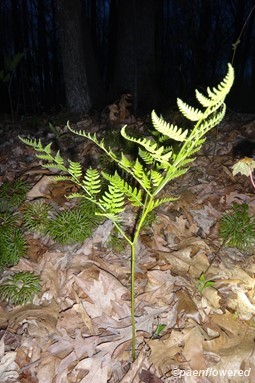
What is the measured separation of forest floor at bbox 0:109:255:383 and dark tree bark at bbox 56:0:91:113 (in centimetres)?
351

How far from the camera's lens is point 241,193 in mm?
2932

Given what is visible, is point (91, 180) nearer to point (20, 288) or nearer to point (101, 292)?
point (101, 292)

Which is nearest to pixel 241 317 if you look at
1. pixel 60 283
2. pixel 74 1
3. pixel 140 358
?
pixel 140 358

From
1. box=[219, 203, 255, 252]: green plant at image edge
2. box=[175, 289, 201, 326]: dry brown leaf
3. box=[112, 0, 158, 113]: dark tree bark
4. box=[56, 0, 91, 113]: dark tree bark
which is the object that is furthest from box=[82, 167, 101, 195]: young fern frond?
box=[56, 0, 91, 113]: dark tree bark

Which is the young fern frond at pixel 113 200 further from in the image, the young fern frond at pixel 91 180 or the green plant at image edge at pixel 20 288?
the green plant at image edge at pixel 20 288

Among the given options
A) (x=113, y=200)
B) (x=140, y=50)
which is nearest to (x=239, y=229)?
(x=113, y=200)

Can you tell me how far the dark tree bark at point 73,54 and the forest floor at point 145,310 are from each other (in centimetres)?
351

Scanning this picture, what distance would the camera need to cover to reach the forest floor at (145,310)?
1649mm

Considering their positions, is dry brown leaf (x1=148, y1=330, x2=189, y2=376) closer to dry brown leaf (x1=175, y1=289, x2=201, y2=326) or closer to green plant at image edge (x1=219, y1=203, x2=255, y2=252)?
dry brown leaf (x1=175, y1=289, x2=201, y2=326)

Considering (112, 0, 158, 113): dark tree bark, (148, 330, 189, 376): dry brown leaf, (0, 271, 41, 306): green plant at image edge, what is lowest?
(0, 271, 41, 306): green plant at image edge

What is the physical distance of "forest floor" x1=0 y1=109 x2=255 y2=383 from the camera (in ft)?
5.41

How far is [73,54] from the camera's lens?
5.52 metres

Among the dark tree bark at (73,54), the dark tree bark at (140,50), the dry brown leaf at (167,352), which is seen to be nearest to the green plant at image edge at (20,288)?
the dry brown leaf at (167,352)

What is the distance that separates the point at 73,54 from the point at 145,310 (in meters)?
5.12
